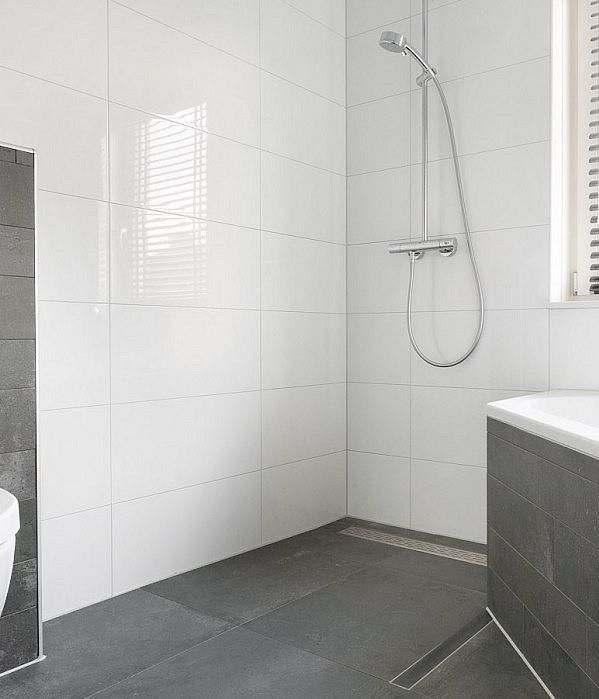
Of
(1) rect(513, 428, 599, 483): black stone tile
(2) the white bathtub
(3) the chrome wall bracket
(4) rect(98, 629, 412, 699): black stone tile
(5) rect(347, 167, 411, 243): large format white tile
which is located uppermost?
(5) rect(347, 167, 411, 243): large format white tile

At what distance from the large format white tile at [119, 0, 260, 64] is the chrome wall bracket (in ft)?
3.07

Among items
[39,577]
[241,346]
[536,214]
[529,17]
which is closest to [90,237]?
[241,346]

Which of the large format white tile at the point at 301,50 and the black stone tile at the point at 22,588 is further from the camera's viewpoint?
the large format white tile at the point at 301,50

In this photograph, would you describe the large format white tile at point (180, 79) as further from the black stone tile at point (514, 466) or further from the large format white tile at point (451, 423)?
the black stone tile at point (514, 466)

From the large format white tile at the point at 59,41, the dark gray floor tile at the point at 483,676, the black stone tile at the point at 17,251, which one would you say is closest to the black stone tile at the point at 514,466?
the dark gray floor tile at the point at 483,676

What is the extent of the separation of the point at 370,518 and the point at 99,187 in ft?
6.13

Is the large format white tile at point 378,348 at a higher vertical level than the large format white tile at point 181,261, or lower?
lower

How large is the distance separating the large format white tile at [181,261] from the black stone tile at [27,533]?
2.36 ft

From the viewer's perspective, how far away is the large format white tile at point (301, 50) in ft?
9.53

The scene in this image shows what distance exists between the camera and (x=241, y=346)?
279cm

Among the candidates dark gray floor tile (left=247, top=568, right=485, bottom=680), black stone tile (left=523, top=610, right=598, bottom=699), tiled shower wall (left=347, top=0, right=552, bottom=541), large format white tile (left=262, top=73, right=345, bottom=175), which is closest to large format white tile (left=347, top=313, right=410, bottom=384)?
tiled shower wall (left=347, top=0, right=552, bottom=541)

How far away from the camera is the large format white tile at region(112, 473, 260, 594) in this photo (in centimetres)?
238

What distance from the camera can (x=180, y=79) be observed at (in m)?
2.53

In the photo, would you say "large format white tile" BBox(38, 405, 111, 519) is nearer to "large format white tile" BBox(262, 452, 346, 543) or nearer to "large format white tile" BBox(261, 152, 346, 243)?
"large format white tile" BBox(262, 452, 346, 543)
